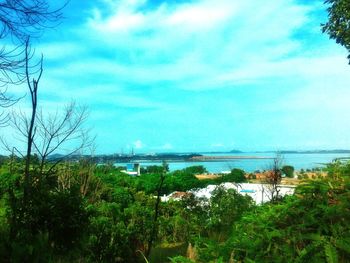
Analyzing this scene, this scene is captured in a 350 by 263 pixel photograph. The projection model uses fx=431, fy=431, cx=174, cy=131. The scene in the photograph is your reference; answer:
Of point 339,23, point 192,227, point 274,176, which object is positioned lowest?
point 192,227

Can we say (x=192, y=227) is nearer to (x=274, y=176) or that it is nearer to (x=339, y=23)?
(x=274, y=176)

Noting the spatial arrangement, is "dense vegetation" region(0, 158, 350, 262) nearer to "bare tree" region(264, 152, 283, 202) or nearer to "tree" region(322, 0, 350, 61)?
"bare tree" region(264, 152, 283, 202)

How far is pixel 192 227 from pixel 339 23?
8313mm

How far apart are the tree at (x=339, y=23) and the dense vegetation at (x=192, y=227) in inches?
259

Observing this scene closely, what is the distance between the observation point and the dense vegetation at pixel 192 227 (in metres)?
3.69

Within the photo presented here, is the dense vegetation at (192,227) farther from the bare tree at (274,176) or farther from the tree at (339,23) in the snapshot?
the tree at (339,23)

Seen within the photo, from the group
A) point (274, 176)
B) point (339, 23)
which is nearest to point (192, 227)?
point (274, 176)

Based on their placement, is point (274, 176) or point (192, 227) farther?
point (274, 176)

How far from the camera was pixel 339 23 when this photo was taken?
1420 cm

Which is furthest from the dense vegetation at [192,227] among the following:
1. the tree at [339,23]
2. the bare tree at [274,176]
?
the tree at [339,23]

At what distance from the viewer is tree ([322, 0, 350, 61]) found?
13680mm

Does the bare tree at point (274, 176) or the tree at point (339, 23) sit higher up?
the tree at point (339, 23)

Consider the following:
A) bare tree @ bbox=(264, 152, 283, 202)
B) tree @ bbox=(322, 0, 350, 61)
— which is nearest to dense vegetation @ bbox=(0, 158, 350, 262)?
bare tree @ bbox=(264, 152, 283, 202)

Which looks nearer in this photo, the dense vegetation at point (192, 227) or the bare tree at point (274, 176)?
the dense vegetation at point (192, 227)
